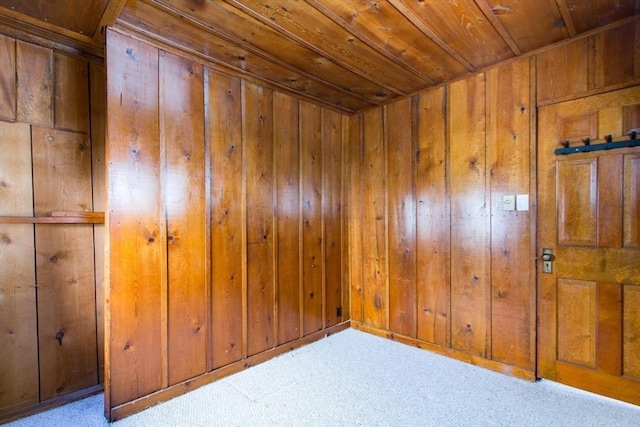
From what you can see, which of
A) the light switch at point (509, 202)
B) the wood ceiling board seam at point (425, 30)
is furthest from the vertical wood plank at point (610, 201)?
the wood ceiling board seam at point (425, 30)

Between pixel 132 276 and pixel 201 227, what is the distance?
56 cm

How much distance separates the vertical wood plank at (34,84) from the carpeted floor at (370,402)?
1.90m

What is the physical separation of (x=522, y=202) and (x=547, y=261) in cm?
46

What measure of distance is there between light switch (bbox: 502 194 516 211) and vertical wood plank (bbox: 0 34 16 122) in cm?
343

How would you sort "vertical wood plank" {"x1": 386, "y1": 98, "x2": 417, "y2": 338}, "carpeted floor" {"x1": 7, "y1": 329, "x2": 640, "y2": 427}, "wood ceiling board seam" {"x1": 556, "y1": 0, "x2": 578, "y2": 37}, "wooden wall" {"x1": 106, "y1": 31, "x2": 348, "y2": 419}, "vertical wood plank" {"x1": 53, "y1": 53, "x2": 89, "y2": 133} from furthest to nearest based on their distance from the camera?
"vertical wood plank" {"x1": 386, "y1": 98, "x2": 417, "y2": 338} < "vertical wood plank" {"x1": 53, "y1": 53, "x2": 89, "y2": 133} < "wooden wall" {"x1": 106, "y1": 31, "x2": 348, "y2": 419} < "carpeted floor" {"x1": 7, "y1": 329, "x2": 640, "y2": 427} < "wood ceiling board seam" {"x1": 556, "y1": 0, "x2": 578, "y2": 37}

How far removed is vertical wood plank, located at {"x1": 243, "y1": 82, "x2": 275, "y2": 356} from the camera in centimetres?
278

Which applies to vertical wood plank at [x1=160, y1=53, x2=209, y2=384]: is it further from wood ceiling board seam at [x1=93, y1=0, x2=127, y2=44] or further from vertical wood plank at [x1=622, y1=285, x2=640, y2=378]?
vertical wood plank at [x1=622, y1=285, x2=640, y2=378]

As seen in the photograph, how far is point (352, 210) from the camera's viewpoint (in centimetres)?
A: 371

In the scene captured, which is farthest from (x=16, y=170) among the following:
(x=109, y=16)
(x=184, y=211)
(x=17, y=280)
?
(x=109, y=16)

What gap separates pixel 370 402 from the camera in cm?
220

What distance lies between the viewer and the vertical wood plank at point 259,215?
2.78 meters

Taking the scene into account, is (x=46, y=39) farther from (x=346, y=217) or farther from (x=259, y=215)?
(x=346, y=217)

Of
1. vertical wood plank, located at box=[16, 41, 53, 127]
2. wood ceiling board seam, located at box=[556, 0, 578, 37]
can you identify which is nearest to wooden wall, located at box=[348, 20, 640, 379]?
wood ceiling board seam, located at box=[556, 0, 578, 37]

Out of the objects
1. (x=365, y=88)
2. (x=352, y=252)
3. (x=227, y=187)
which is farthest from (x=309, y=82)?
(x=352, y=252)
